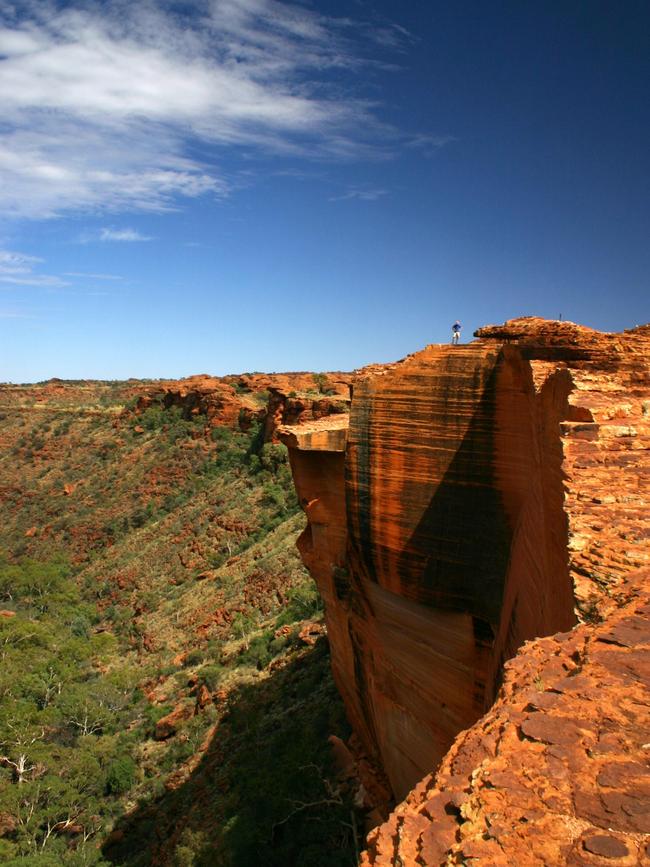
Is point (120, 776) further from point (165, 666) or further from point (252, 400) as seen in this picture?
point (252, 400)

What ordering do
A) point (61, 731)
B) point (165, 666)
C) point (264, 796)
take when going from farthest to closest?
point (165, 666) → point (61, 731) → point (264, 796)

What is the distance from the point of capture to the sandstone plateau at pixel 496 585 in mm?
2629

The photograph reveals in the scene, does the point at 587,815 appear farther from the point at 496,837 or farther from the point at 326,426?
the point at 326,426

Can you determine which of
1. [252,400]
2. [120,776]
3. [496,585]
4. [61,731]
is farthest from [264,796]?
[252,400]

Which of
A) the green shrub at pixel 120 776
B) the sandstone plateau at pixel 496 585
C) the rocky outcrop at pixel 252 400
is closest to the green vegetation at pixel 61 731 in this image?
the green shrub at pixel 120 776

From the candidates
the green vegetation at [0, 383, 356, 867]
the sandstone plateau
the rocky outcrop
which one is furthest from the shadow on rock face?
the rocky outcrop

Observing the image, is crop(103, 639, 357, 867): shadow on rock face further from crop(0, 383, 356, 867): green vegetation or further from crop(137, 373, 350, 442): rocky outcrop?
crop(137, 373, 350, 442): rocky outcrop

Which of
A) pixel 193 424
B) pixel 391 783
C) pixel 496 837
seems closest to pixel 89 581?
pixel 193 424

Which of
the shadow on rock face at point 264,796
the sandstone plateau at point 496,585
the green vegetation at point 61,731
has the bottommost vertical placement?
the green vegetation at point 61,731

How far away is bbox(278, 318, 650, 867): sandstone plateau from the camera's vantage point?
2629 mm

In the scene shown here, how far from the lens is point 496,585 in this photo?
29.1 ft

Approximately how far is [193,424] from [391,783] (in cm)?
4099

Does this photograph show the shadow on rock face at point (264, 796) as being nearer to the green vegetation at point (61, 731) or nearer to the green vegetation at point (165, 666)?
the green vegetation at point (165, 666)

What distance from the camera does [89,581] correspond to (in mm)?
38750
